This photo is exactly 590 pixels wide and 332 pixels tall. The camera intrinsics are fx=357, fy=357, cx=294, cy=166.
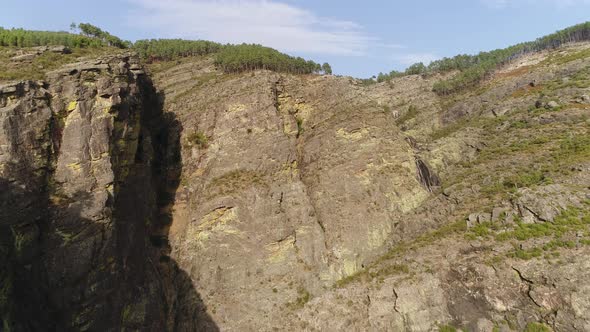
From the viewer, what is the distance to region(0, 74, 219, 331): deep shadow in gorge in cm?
2545

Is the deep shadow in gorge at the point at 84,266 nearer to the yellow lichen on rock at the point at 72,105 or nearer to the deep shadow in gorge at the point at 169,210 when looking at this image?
the deep shadow in gorge at the point at 169,210

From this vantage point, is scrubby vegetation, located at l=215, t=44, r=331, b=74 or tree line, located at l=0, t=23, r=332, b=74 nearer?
tree line, located at l=0, t=23, r=332, b=74

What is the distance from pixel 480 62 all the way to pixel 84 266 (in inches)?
4271

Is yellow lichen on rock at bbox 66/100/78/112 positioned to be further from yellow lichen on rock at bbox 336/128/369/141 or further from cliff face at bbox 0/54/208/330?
yellow lichen on rock at bbox 336/128/369/141

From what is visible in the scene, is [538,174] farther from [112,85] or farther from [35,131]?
[35,131]

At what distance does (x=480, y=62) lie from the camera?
102m

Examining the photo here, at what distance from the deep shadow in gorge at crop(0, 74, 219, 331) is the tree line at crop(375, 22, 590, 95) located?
66513 mm

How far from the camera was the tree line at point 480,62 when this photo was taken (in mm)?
79000

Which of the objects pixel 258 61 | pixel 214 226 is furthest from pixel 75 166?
pixel 258 61

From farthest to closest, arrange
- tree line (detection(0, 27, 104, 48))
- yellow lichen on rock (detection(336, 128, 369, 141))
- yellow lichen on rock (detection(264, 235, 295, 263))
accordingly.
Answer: tree line (detection(0, 27, 104, 48)), yellow lichen on rock (detection(336, 128, 369, 141)), yellow lichen on rock (detection(264, 235, 295, 263))

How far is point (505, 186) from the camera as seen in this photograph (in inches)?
1486

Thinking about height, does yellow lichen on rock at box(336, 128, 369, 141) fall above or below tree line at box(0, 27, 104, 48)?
below

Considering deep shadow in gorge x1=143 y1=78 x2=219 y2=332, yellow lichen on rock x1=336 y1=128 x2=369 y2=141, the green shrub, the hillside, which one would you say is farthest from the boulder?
deep shadow in gorge x1=143 y1=78 x2=219 y2=332

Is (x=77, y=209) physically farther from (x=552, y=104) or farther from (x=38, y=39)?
(x=552, y=104)
